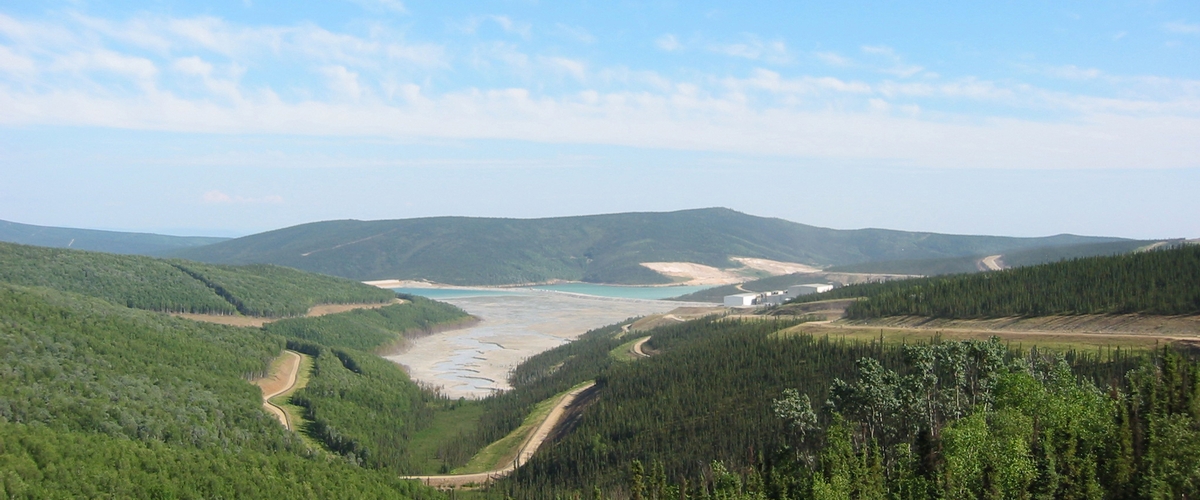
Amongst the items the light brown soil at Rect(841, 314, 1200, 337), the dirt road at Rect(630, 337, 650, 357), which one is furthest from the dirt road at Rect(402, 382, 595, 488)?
the light brown soil at Rect(841, 314, 1200, 337)

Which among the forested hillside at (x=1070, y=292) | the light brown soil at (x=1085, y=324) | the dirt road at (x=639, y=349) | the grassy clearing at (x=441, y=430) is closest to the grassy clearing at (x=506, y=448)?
the grassy clearing at (x=441, y=430)

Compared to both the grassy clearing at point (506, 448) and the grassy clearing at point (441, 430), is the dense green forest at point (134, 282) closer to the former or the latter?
the grassy clearing at point (441, 430)

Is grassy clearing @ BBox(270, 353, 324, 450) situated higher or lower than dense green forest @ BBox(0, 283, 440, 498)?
lower

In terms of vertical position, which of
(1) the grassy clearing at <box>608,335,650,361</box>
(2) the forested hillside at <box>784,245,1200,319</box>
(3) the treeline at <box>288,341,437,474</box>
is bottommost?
(3) the treeline at <box>288,341,437,474</box>

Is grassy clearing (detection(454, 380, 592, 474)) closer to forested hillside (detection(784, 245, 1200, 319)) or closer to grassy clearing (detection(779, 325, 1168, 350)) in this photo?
grassy clearing (detection(779, 325, 1168, 350))

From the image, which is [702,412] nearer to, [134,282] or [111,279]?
[111,279]

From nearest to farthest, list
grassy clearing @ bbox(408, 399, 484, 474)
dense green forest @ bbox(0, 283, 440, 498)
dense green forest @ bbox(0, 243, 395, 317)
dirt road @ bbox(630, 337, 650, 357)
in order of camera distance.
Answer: dense green forest @ bbox(0, 283, 440, 498) < grassy clearing @ bbox(408, 399, 484, 474) < dirt road @ bbox(630, 337, 650, 357) < dense green forest @ bbox(0, 243, 395, 317)
